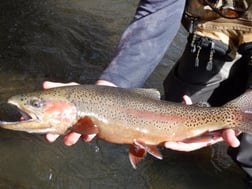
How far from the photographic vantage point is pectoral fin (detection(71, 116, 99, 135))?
7.97 feet

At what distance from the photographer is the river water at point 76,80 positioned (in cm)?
365

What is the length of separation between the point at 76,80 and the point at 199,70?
57.5 inches

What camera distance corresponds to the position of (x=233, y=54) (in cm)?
346

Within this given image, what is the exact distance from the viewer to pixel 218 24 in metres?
3.38

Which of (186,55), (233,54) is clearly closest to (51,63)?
(186,55)

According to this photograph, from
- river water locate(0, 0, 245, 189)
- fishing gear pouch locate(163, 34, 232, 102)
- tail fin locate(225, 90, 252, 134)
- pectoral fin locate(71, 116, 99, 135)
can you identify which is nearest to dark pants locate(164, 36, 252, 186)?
fishing gear pouch locate(163, 34, 232, 102)

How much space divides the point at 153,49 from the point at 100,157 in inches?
45.0

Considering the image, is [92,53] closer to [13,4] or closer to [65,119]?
[13,4]

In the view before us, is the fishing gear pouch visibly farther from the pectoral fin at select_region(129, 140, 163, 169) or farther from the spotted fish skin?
the pectoral fin at select_region(129, 140, 163, 169)

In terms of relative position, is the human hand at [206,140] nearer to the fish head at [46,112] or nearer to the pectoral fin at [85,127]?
the pectoral fin at [85,127]

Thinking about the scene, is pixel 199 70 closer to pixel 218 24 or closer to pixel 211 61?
pixel 211 61

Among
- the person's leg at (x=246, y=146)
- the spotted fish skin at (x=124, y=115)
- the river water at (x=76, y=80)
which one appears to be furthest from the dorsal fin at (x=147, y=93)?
the river water at (x=76, y=80)

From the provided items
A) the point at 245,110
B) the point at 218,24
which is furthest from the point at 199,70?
the point at 245,110

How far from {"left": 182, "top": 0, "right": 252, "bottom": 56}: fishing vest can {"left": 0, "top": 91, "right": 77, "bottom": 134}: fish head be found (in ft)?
4.20
